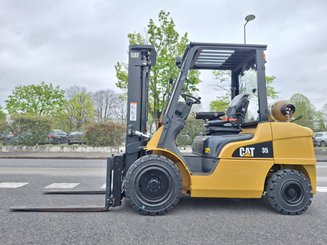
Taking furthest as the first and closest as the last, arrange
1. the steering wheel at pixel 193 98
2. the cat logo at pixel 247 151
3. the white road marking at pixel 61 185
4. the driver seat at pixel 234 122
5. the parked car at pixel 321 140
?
the parked car at pixel 321 140 → the white road marking at pixel 61 185 → the driver seat at pixel 234 122 → the steering wheel at pixel 193 98 → the cat logo at pixel 247 151

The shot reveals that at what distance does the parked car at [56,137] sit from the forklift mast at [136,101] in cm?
1647

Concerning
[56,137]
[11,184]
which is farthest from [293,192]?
[56,137]

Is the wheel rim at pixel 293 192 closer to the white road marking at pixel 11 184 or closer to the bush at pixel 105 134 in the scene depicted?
the white road marking at pixel 11 184

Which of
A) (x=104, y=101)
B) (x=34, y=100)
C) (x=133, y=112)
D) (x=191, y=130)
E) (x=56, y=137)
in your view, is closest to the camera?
(x=133, y=112)

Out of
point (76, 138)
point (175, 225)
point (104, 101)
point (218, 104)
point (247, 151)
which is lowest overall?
point (175, 225)

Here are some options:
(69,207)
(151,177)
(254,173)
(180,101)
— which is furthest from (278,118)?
(69,207)

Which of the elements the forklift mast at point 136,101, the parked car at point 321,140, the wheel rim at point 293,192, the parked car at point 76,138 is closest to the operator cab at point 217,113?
the forklift mast at point 136,101

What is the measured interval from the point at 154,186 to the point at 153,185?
0.02 meters

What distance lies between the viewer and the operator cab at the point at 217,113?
4371mm

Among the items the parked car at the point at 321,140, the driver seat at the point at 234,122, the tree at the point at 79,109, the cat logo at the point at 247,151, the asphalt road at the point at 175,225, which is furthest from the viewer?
the tree at the point at 79,109

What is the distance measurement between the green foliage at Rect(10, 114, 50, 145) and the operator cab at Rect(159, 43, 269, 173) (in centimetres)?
1648

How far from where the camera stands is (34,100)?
36375 mm

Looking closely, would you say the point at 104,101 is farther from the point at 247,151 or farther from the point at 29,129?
the point at 247,151

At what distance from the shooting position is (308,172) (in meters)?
4.42
